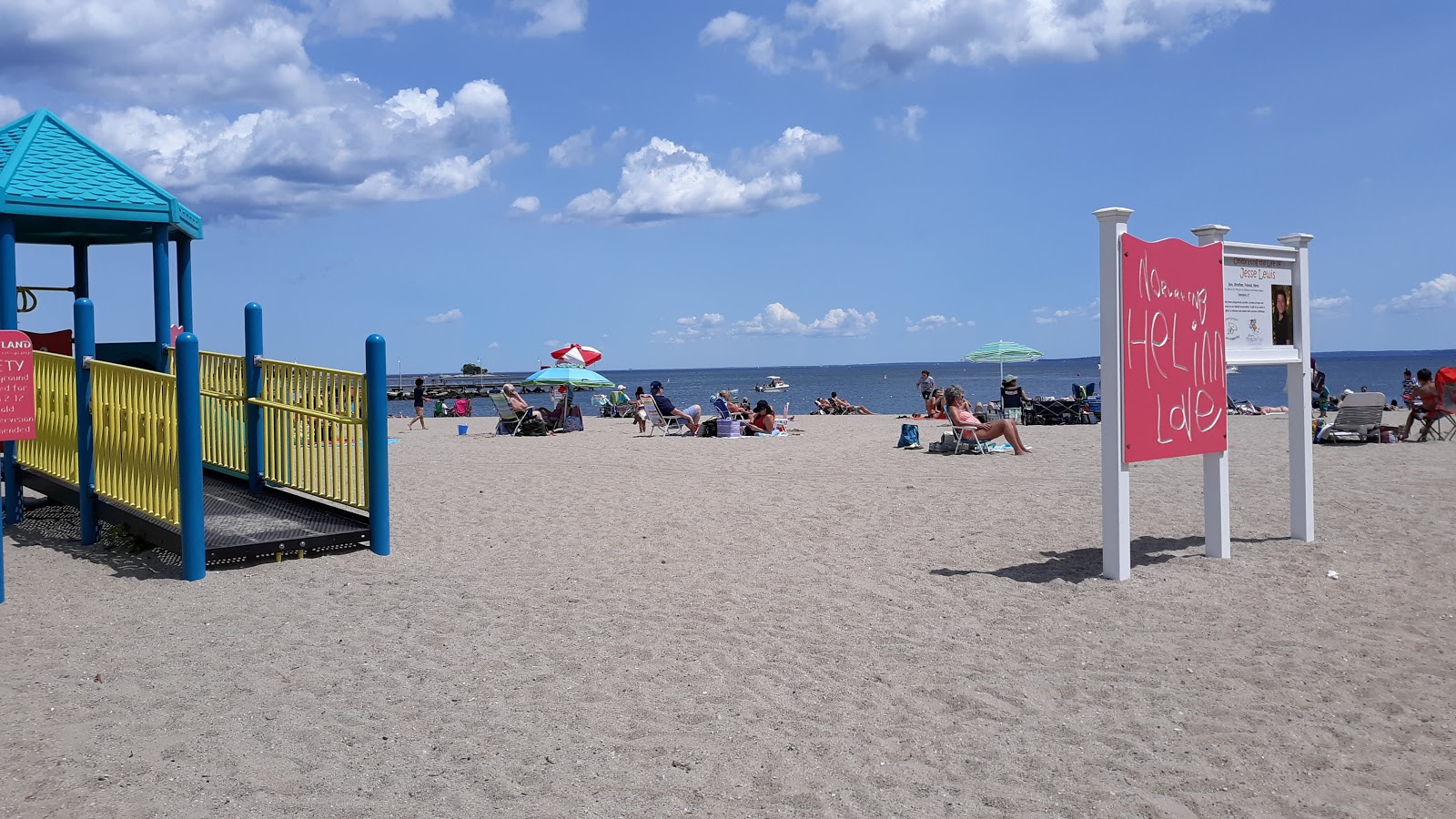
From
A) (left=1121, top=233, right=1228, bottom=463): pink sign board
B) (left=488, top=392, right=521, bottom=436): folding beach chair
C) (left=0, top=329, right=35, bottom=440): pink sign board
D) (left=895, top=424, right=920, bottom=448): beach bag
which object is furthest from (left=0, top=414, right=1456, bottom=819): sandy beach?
(left=488, top=392, right=521, bottom=436): folding beach chair

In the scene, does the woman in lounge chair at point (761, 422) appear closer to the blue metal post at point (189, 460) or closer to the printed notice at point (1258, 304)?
the printed notice at point (1258, 304)

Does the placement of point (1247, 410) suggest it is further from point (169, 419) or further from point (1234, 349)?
point (169, 419)

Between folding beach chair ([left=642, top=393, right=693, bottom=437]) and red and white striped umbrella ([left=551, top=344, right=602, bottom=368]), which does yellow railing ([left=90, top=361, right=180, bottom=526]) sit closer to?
folding beach chair ([left=642, top=393, right=693, bottom=437])

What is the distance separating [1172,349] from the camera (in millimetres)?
6719

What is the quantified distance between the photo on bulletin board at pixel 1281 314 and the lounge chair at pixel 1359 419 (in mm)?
9048

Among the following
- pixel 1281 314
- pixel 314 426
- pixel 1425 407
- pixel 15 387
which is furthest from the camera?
pixel 1425 407

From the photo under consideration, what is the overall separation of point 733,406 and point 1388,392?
189 feet

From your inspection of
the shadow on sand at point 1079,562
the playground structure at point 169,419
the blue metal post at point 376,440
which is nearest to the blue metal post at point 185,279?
the playground structure at point 169,419

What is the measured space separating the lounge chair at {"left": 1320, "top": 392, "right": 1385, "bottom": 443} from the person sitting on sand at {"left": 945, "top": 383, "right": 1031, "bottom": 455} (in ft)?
15.6

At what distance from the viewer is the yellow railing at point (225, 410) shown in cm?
917

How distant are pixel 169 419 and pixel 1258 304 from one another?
24.4 ft

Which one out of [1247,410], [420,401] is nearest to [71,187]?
[420,401]

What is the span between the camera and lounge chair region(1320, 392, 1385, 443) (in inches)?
607

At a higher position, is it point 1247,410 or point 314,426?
point 314,426
